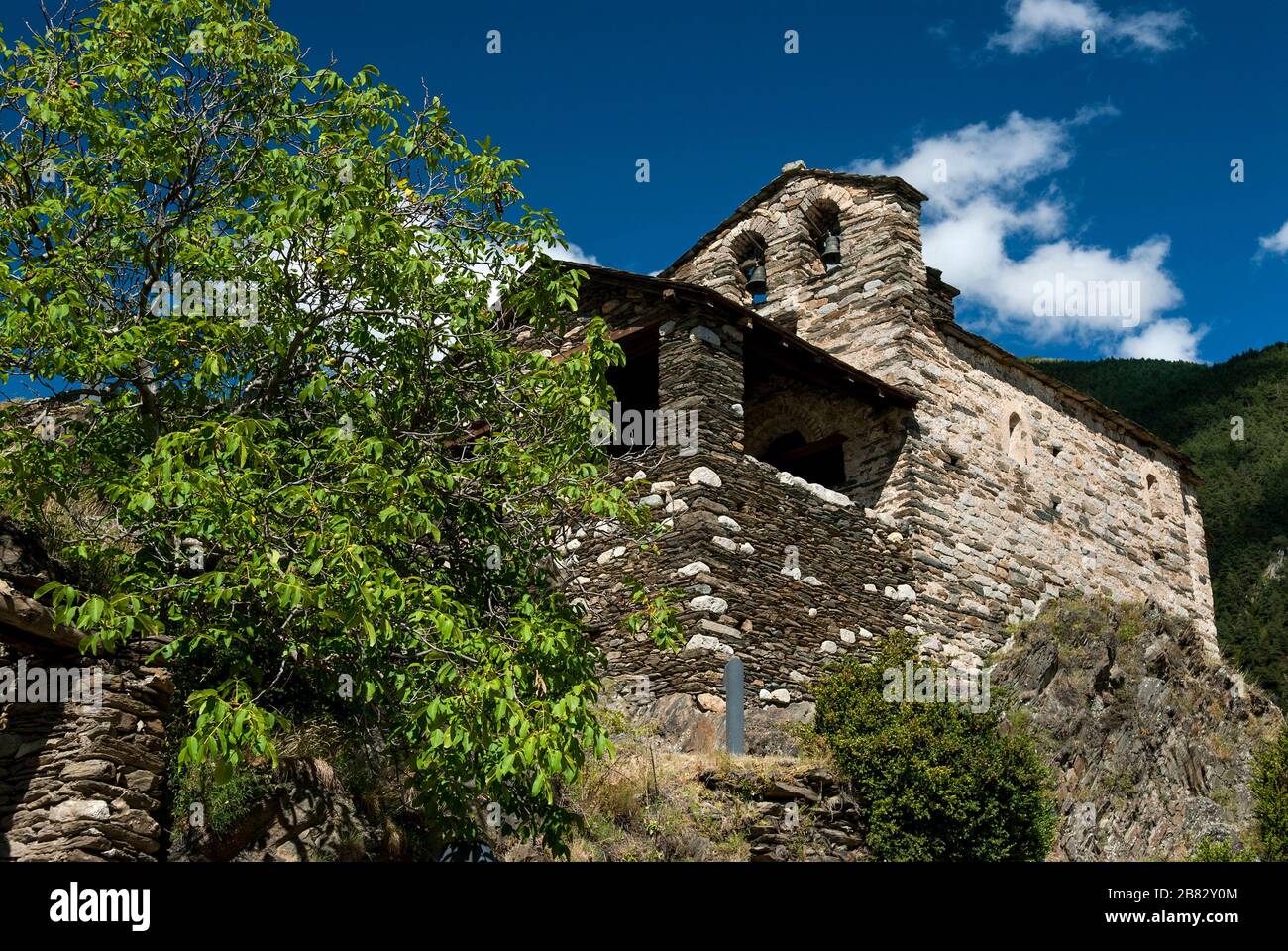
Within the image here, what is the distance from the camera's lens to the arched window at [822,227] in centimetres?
1908

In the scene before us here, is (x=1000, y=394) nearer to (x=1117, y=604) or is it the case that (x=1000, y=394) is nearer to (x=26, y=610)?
(x=1117, y=604)

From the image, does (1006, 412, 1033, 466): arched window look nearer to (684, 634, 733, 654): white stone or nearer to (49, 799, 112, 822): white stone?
(684, 634, 733, 654): white stone

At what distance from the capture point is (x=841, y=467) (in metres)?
17.8

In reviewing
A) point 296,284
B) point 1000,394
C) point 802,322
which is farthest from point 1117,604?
point 296,284

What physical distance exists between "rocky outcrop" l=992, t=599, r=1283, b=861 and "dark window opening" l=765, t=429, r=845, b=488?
11.3 feet

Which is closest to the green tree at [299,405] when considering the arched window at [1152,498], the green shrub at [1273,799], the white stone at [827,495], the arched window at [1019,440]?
the white stone at [827,495]

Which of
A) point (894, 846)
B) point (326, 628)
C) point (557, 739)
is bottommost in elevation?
point (894, 846)

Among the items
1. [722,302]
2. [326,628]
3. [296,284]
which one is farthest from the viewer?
[722,302]

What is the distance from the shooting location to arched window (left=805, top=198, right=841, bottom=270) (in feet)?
62.6

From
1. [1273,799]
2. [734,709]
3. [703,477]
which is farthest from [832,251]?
[1273,799]

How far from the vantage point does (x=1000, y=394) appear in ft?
62.5

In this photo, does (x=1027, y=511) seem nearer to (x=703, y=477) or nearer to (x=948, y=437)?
(x=948, y=437)

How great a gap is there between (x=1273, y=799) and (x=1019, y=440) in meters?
6.93
